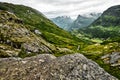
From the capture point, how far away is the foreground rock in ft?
88.6

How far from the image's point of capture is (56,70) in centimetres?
2736

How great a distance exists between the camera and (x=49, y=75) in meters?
26.8

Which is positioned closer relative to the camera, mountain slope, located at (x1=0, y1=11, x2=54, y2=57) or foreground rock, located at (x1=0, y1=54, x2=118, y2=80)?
→ foreground rock, located at (x1=0, y1=54, x2=118, y2=80)

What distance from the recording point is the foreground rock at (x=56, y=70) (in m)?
27.0

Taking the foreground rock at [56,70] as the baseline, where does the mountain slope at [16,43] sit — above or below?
below

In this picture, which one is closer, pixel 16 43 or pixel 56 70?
pixel 56 70

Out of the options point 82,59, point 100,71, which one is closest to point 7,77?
point 82,59

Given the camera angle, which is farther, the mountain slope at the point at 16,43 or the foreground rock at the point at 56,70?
the mountain slope at the point at 16,43

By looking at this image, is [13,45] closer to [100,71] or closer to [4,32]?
[4,32]

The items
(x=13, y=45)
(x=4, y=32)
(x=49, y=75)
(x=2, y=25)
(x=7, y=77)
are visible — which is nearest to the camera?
(x=49, y=75)

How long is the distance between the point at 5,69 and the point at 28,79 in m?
4.16

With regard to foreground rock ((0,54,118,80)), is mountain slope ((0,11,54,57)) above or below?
below

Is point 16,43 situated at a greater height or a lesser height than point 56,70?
lesser

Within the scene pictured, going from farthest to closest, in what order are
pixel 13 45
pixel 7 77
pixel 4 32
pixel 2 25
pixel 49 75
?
1. pixel 2 25
2. pixel 4 32
3. pixel 13 45
4. pixel 7 77
5. pixel 49 75
